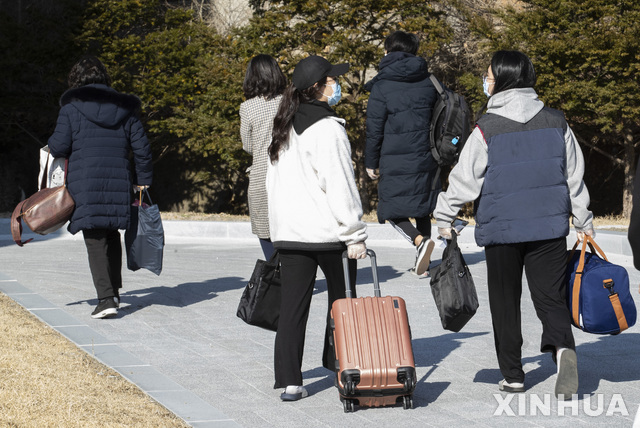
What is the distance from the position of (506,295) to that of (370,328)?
85cm

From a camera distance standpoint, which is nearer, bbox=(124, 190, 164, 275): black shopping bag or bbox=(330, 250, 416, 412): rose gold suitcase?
bbox=(330, 250, 416, 412): rose gold suitcase

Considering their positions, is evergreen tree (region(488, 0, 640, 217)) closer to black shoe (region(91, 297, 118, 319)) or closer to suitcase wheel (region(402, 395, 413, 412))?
black shoe (region(91, 297, 118, 319))

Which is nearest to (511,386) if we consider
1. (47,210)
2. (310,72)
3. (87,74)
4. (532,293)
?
(532,293)

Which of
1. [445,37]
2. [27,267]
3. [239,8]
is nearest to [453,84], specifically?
[445,37]

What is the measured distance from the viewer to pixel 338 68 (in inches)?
190

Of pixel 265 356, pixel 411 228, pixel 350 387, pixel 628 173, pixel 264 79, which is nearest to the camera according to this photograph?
Result: pixel 350 387

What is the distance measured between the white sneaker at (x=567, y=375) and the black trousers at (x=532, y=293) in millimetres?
50

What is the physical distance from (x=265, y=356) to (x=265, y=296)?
3.22ft

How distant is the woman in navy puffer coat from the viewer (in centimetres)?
702

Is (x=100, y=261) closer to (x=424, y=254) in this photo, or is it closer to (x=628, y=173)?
(x=424, y=254)

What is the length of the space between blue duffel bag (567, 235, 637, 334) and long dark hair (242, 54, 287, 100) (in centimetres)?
295

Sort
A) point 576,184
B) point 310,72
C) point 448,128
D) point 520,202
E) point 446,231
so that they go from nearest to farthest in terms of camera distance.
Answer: point 310,72
point 520,202
point 576,184
point 446,231
point 448,128

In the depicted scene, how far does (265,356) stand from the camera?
5.94 meters

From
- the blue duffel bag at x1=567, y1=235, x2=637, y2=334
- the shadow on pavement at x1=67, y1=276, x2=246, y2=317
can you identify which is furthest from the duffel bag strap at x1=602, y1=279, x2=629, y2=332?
the shadow on pavement at x1=67, y1=276, x2=246, y2=317
